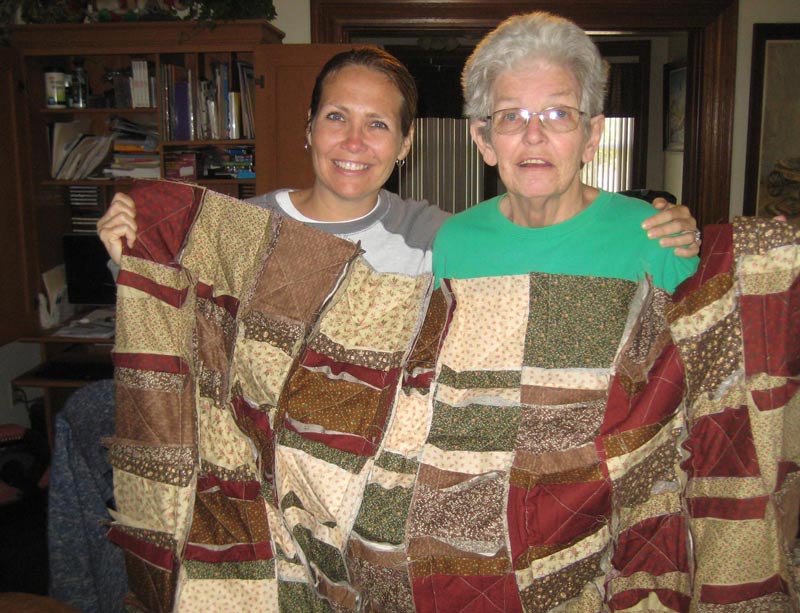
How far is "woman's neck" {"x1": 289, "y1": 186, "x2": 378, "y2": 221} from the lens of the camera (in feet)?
5.49

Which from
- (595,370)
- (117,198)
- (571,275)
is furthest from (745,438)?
(117,198)

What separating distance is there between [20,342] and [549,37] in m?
3.42

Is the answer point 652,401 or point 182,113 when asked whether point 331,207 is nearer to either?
point 652,401

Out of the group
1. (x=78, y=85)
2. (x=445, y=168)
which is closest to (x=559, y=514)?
(x=78, y=85)

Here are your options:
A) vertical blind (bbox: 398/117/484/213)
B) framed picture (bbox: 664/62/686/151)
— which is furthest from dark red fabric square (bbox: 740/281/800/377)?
vertical blind (bbox: 398/117/484/213)

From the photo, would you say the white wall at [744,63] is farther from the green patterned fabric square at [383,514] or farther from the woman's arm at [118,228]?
the woman's arm at [118,228]

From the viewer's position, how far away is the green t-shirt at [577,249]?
133 centimetres

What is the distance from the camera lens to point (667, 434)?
128 cm

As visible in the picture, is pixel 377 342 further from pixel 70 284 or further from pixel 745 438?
pixel 70 284

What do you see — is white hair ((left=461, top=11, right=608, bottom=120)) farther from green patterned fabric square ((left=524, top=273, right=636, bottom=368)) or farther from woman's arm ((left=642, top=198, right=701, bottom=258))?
green patterned fabric square ((left=524, top=273, right=636, bottom=368))

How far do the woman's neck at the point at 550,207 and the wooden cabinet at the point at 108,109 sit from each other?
2.06m

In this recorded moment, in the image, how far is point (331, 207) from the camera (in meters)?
1.68

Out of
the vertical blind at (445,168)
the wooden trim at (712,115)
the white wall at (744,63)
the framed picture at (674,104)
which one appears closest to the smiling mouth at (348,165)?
the wooden trim at (712,115)

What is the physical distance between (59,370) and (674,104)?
15.5 feet
